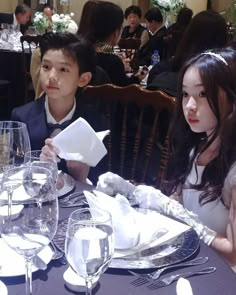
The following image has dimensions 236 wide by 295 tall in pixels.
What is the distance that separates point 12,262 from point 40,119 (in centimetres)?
102

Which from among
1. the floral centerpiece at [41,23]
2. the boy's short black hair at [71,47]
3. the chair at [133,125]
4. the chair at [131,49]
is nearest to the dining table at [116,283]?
the chair at [133,125]

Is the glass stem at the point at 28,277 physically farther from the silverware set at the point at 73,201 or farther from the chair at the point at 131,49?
the chair at the point at 131,49

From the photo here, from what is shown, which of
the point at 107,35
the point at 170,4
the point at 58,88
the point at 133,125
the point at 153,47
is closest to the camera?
the point at 58,88

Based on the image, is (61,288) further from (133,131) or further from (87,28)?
(87,28)

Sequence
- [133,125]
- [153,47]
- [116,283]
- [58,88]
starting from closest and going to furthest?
1. [116,283]
2. [58,88]
3. [133,125]
4. [153,47]

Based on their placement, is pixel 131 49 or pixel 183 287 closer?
pixel 183 287

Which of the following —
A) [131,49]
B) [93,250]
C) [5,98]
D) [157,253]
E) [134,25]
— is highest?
[93,250]

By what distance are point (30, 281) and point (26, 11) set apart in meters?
7.16

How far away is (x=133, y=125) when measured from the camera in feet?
6.59

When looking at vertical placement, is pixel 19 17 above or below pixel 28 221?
below

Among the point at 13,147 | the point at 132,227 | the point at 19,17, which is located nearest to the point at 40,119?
the point at 13,147

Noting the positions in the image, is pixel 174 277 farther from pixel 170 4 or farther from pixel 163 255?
pixel 170 4

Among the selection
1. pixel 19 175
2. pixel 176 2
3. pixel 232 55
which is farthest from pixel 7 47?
pixel 19 175

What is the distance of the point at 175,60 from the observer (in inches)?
112
